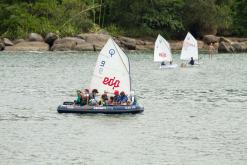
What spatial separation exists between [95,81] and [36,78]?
92.6ft

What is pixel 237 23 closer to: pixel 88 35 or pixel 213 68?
pixel 88 35

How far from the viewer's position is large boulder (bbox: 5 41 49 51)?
125 metres

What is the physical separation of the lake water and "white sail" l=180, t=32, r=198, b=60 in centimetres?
1900

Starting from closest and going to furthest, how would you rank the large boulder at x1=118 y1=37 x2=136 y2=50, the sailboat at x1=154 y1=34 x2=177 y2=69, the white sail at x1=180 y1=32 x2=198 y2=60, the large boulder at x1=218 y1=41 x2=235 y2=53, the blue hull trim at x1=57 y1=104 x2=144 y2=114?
the blue hull trim at x1=57 y1=104 x2=144 y2=114 → the sailboat at x1=154 y1=34 x2=177 y2=69 → the white sail at x1=180 y1=32 x2=198 y2=60 → the large boulder at x1=118 y1=37 x2=136 y2=50 → the large boulder at x1=218 y1=41 x2=235 y2=53

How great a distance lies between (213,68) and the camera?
102312mm

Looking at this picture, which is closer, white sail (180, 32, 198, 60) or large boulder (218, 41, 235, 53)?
white sail (180, 32, 198, 60)

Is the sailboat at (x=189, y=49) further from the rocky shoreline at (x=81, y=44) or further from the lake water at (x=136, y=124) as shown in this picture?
the rocky shoreline at (x=81, y=44)

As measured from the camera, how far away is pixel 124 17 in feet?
472

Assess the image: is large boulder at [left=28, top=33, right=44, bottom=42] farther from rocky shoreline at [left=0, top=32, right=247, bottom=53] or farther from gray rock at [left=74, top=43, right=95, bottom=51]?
gray rock at [left=74, top=43, right=95, bottom=51]

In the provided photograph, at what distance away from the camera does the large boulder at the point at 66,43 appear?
12618 cm

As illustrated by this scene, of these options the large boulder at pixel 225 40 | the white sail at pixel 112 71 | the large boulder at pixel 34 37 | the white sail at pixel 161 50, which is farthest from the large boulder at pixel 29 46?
the white sail at pixel 112 71

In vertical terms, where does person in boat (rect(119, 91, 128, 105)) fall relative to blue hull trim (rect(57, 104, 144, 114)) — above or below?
above

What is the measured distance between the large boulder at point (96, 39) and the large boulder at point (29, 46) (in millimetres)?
6568

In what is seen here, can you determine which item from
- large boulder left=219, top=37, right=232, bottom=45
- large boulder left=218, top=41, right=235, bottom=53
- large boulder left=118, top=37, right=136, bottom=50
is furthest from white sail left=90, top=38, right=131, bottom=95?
large boulder left=219, top=37, right=232, bottom=45
